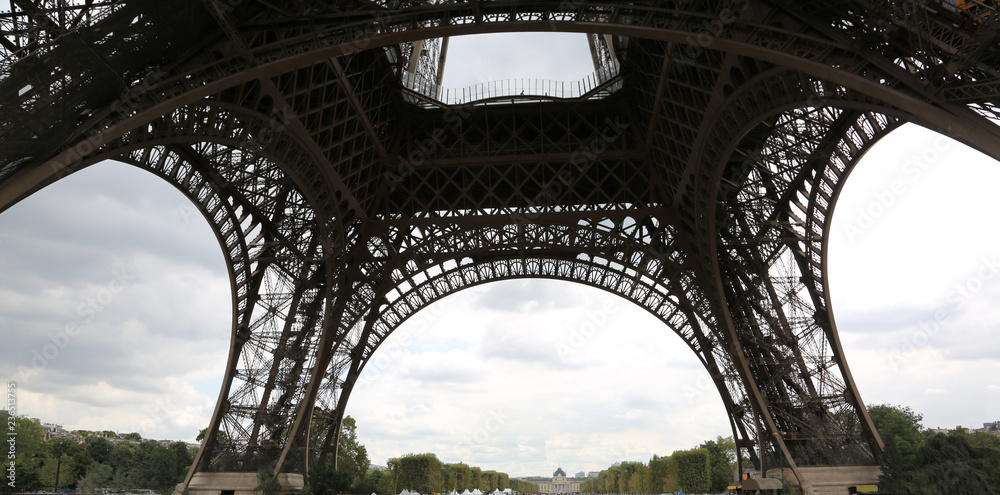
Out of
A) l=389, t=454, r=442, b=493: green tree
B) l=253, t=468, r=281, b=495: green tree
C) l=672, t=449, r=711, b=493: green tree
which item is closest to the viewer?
l=253, t=468, r=281, b=495: green tree

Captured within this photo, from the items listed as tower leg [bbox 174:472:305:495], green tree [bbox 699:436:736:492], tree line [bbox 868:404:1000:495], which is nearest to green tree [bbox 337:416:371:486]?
tower leg [bbox 174:472:305:495]

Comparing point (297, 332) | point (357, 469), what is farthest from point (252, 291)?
point (357, 469)

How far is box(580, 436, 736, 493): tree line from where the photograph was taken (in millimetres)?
64938

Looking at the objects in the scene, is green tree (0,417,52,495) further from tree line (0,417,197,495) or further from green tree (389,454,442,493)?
green tree (389,454,442,493)

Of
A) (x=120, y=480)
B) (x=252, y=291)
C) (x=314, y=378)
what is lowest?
(x=120, y=480)

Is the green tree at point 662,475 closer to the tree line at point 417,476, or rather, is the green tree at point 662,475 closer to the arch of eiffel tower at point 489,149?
the tree line at point 417,476

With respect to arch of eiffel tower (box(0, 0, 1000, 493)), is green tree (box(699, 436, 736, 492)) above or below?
below

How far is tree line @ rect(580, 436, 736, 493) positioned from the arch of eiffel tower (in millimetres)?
32728

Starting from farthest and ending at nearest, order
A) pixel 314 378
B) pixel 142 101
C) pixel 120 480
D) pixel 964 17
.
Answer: pixel 120 480 → pixel 314 378 → pixel 142 101 → pixel 964 17

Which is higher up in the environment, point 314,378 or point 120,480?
point 314,378

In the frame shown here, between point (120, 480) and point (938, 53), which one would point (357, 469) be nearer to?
point (120, 480)

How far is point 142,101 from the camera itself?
46.9ft

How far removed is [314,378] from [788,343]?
68.6 feet

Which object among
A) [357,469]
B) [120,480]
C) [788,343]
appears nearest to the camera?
[788,343]
